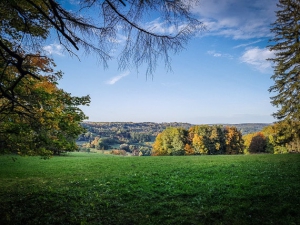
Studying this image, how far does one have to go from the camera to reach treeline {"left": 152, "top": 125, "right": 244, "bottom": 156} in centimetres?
6218

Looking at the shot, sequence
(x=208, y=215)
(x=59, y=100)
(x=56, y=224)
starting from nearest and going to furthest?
1. (x=56, y=224)
2. (x=208, y=215)
3. (x=59, y=100)

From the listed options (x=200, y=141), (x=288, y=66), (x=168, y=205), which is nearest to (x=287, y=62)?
(x=288, y=66)

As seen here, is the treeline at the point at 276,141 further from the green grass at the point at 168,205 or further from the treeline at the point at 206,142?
the green grass at the point at 168,205

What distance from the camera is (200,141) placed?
201ft

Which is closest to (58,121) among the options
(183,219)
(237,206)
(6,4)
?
(6,4)

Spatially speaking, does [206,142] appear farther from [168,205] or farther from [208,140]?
[168,205]

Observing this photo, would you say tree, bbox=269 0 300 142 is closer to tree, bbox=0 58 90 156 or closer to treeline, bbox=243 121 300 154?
treeline, bbox=243 121 300 154

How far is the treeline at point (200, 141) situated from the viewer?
62181 millimetres

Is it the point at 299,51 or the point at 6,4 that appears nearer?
the point at 6,4

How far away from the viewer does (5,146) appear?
8477 mm

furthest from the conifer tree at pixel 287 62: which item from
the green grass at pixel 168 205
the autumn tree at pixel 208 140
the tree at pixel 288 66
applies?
the autumn tree at pixel 208 140

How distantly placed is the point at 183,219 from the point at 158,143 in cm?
6179

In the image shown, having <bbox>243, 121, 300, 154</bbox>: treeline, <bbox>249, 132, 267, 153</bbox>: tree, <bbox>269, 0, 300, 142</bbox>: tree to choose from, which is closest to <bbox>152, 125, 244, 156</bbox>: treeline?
<bbox>249, 132, 267, 153</bbox>: tree

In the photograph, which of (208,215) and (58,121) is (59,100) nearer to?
(58,121)
